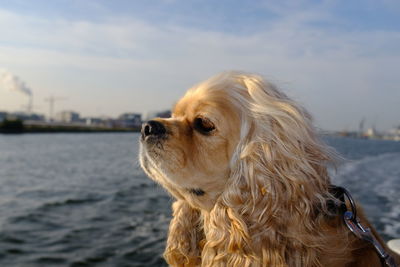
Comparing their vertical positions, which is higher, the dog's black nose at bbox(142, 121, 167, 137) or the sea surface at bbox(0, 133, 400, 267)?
the dog's black nose at bbox(142, 121, 167, 137)

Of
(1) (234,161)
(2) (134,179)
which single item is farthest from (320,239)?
Result: (2) (134,179)

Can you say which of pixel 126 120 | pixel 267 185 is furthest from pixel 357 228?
pixel 126 120

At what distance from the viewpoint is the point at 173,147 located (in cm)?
272

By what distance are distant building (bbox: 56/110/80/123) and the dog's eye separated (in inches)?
7257

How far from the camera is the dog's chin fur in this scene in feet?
7.85

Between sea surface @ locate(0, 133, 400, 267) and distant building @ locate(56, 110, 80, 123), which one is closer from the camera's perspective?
sea surface @ locate(0, 133, 400, 267)

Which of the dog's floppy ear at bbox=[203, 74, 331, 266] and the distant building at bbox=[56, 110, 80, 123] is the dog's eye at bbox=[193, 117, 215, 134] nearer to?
the dog's floppy ear at bbox=[203, 74, 331, 266]

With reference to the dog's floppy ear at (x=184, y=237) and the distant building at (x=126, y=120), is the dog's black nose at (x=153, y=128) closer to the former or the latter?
the dog's floppy ear at (x=184, y=237)

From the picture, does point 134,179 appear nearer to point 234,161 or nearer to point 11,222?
point 11,222

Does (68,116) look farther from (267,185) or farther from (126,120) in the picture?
(267,185)

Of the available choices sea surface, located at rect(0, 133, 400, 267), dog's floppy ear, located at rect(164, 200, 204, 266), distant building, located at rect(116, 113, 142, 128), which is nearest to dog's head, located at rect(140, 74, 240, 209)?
dog's floppy ear, located at rect(164, 200, 204, 266)

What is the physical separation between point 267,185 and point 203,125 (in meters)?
0.61

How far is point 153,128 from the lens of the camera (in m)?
2.77

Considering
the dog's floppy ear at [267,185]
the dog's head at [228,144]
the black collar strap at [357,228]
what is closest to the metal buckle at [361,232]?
the black collar strap at [357,228]
